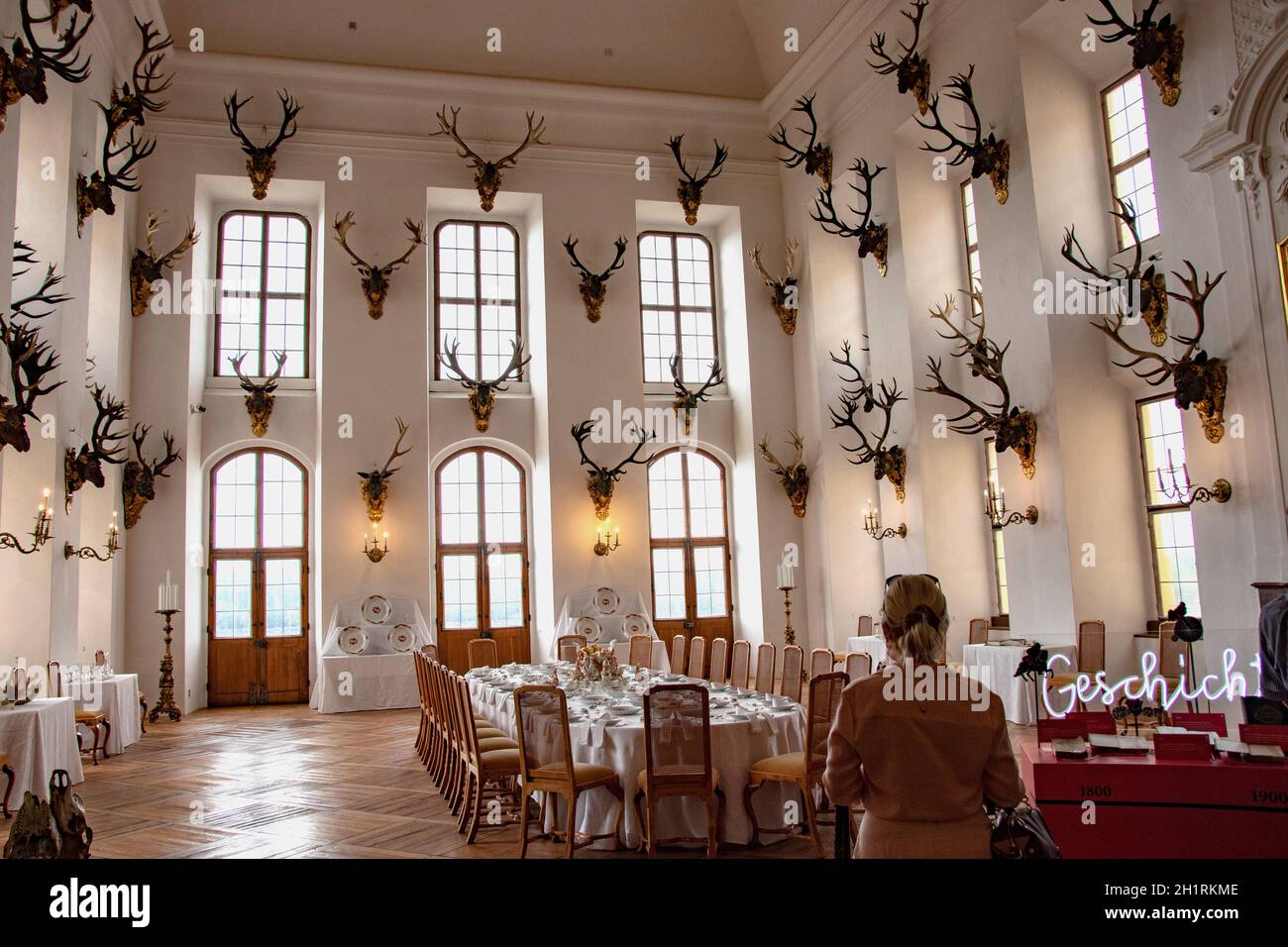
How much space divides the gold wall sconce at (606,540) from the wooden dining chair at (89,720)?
6.70m

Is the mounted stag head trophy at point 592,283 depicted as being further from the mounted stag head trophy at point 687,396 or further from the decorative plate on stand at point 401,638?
the decorative plate on stand at point 401,638

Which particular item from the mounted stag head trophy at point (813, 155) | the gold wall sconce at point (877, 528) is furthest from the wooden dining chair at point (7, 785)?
the mounted stag head trophy at point (813, 155)

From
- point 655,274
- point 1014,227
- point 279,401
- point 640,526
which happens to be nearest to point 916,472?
point 1014,227

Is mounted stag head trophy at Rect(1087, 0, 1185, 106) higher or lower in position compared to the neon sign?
higher

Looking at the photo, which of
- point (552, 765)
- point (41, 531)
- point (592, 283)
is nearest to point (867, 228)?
point (592, 283)

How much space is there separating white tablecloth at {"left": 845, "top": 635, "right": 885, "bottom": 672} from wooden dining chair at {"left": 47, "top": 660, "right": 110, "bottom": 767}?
27.3 ft

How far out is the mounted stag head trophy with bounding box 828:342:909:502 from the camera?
481 inches

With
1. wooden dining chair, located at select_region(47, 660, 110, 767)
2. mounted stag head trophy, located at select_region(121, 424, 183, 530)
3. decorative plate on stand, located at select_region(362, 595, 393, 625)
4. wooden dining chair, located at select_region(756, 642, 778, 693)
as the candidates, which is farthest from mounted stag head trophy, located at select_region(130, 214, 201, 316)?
wooden dining chair, located at select_region(756, 642, 778, 693)

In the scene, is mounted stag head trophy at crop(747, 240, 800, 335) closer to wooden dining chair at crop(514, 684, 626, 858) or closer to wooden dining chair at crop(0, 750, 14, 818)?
wooden dining chair at crop(514, 684, 626, 858)

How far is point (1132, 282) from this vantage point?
914cm

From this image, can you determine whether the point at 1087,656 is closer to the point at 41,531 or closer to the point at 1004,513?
the point at 1004,513

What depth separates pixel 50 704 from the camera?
23.1 feet

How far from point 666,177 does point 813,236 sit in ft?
8.57

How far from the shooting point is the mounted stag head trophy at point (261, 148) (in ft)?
42.3
